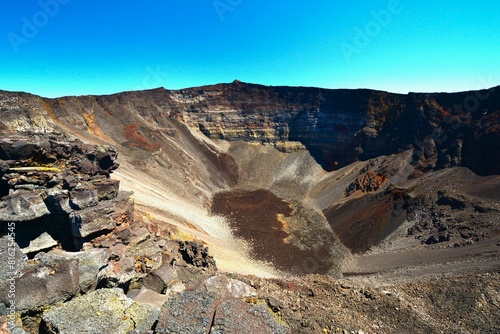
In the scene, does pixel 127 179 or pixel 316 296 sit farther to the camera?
pixel 127 179

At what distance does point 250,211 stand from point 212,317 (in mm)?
31690

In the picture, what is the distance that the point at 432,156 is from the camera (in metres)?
42.1

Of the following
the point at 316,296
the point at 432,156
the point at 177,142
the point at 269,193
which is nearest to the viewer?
the point at 316,296

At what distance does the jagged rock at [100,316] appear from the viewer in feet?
23.7

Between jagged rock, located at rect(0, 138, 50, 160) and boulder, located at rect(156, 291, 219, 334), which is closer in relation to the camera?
boulder, located at rect(156, 291, 219, 334)

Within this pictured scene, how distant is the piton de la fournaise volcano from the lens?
27.8 ft

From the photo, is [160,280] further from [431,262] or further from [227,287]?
[431,262]

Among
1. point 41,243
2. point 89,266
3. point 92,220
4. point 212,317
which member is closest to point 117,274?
point 89,266

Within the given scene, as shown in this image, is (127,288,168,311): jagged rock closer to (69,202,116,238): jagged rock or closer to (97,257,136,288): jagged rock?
(97,257,136,288): jagged rock

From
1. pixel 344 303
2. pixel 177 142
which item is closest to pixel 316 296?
pixel 344 303

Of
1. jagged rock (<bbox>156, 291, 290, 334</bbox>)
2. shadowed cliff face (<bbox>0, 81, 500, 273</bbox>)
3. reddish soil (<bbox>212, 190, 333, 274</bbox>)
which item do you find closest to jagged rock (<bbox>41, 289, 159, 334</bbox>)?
jagged rock (<bbox>156, 291, 290, 334</bbox>)

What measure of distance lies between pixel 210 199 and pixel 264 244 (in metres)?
16.2

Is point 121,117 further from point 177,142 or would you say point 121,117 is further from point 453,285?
point 453,285

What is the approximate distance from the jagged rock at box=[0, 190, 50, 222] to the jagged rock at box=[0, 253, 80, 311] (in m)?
4.45
